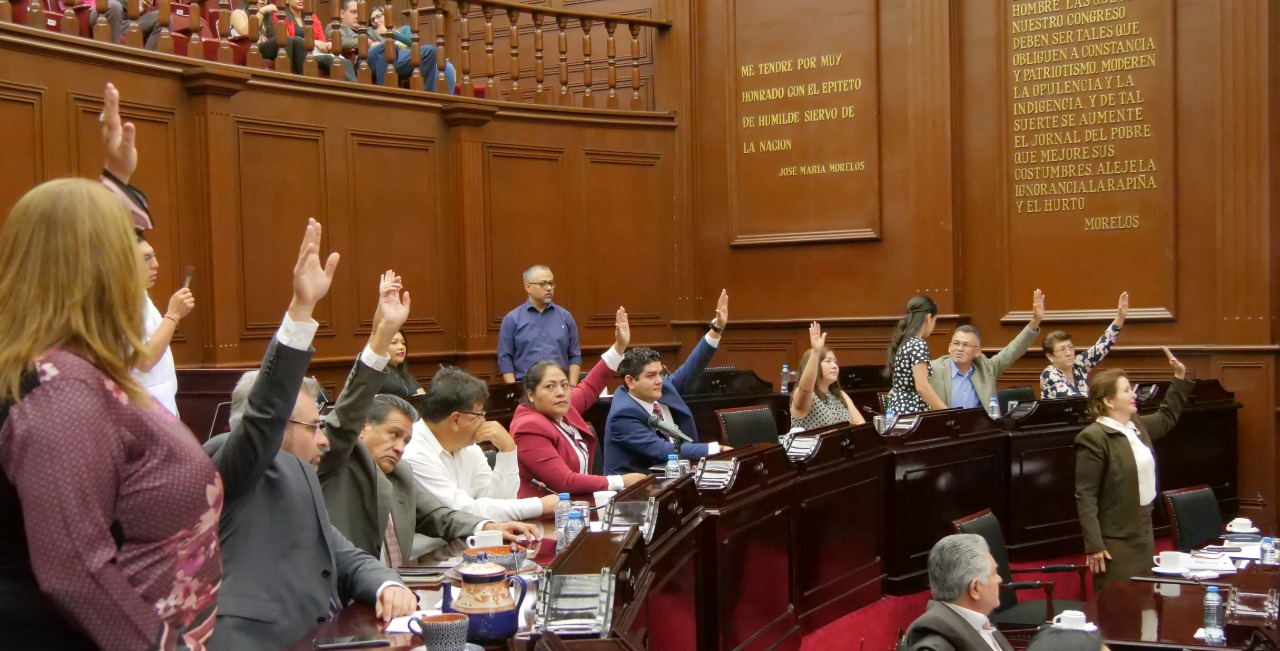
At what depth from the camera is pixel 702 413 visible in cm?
756

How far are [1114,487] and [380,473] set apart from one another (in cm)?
338

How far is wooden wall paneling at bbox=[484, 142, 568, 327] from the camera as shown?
850 centimetres

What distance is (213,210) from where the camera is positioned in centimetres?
681

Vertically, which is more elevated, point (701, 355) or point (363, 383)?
point (363, 383)

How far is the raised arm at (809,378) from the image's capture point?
625 centimetres

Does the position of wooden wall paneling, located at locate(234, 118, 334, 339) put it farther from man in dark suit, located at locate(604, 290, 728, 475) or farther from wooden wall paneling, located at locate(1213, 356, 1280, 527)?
wooden wall paneling, located at locate(1213, 356, 1280, 527)

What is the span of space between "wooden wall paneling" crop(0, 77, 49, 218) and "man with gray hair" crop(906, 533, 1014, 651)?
4.54 meters

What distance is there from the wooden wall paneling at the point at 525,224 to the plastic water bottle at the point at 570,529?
4.86 meters

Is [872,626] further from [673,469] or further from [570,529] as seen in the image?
[570,529]

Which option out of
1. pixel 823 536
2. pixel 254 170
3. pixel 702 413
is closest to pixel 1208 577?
pixel 823 536

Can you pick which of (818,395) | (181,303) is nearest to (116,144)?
(181,303)

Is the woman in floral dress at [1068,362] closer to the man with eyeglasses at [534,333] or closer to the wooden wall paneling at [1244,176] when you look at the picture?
the wooden wall paneling at [1244,176]

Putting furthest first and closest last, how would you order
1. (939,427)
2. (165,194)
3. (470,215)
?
(470,215) → (165,194) → (939,427)

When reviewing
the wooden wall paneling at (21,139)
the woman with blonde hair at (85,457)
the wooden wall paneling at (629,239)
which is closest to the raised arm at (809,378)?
the wooden wall paneling at (629,239)
